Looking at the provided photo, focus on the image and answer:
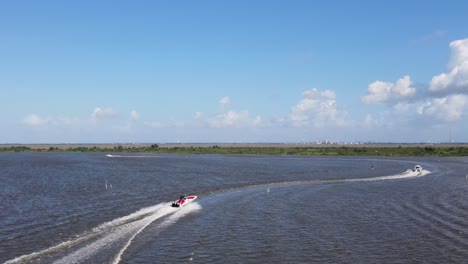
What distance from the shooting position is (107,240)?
29469mm

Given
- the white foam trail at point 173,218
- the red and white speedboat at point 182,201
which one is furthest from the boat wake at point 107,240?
the red and white speedboat at point 182,201

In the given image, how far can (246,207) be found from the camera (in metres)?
44.4

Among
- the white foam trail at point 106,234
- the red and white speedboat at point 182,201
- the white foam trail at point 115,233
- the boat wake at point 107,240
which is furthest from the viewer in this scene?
the red and white speedboat at point 182,201

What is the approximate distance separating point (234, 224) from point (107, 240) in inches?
417

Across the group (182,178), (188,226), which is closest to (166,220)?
(188,226)

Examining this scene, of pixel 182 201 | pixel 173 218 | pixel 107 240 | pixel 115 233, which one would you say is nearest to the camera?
pixel 107 240

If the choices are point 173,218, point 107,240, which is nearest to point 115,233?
point 107,240

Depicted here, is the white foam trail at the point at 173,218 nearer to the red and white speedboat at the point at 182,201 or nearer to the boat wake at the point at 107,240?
the boat wake at the point at 107,240

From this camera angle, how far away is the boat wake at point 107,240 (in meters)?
25.1

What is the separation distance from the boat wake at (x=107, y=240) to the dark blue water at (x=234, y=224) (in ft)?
0.20

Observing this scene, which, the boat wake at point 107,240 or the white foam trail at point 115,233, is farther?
the white foam trail at point 115,233

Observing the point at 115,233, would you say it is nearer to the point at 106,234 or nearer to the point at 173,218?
the point at 106,234

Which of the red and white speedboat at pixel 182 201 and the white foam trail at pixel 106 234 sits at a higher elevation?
the red and white speedboat at pixel 182 201

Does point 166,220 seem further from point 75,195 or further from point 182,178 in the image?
point 182,178
